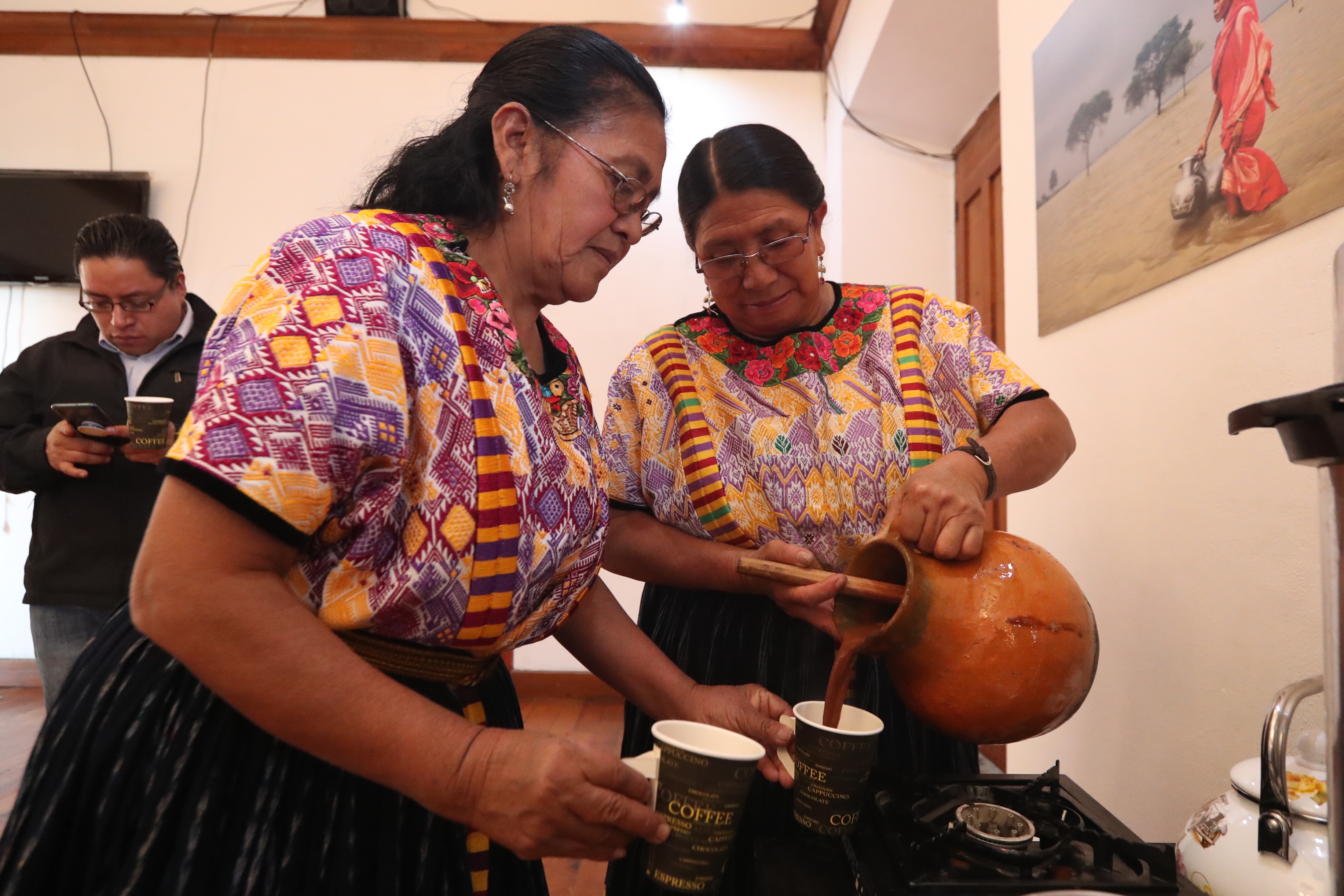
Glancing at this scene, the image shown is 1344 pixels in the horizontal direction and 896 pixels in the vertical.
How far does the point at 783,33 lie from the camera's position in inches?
158

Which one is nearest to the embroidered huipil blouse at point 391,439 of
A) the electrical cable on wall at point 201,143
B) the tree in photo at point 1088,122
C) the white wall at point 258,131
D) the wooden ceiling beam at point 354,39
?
the tree in photo at point 1088,122

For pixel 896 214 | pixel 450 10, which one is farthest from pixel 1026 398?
pixel 450 10

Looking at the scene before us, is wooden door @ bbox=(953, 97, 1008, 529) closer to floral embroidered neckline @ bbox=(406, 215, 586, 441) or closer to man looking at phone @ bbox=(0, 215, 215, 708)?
floral embroidered neckline @ bbox=(406, 215, 586, 441)

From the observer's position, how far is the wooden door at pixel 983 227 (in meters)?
2.96

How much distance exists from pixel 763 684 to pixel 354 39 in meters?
4.07

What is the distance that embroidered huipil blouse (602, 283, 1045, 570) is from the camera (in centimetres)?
127

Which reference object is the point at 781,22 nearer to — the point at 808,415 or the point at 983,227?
the point at 983,227

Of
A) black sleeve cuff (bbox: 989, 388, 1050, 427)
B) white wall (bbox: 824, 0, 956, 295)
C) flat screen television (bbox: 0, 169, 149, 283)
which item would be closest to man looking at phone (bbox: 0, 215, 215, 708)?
black sleeve cuff (bbox: 989, 388, 1050, 427)

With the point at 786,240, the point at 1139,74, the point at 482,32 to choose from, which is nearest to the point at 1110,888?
the point at 786,240

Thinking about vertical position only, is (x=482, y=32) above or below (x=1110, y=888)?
above

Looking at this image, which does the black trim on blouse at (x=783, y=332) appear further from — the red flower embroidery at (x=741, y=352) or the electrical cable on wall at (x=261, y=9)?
the electrical cable on wall at (x=261, y=9)

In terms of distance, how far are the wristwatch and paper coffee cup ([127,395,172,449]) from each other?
1684 millimetres

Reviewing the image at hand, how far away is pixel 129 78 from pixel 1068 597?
16.2 feet

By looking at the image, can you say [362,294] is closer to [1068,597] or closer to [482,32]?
[1068,597]
